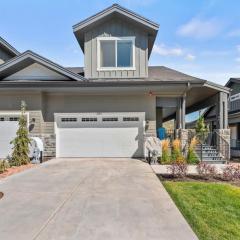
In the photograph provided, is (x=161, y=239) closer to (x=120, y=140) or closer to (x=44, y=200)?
(x=44, y=200)

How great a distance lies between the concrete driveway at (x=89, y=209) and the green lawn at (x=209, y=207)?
26 cm

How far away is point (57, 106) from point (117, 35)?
4921mm

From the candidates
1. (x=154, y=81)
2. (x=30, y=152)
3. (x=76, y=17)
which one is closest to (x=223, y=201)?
(x=154, y=81)

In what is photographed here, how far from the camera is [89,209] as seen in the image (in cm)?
551

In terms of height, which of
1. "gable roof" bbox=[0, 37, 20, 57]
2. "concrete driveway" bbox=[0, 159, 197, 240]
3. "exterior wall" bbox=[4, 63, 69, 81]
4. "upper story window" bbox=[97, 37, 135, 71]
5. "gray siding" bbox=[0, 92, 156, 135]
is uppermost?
"gable roof" bbox=[0, 37, 20, 57]

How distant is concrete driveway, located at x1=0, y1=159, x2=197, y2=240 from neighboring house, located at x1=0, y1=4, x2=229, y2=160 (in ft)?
17.2

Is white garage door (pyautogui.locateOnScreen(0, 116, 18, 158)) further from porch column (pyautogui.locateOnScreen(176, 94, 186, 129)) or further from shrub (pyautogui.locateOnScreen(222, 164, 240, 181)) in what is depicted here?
shrub (pyautogui.locateOnScreen(222, 164, 240, 181))

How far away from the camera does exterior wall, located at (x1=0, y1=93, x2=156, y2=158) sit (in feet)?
45.8

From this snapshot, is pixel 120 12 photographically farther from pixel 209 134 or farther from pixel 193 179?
pixel 193 179

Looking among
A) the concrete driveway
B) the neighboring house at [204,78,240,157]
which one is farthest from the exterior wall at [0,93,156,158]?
the neighboring house at [204,78,240,157]

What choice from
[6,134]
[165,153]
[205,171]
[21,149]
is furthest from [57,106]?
[205,171]

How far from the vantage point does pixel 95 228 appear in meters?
4.55

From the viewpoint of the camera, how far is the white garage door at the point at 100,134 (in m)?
14.1

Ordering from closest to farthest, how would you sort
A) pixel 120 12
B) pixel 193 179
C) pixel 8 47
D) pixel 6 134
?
pixel 193 179 < pixel 6 134 < pixel 120 12 < pixel 8 47
